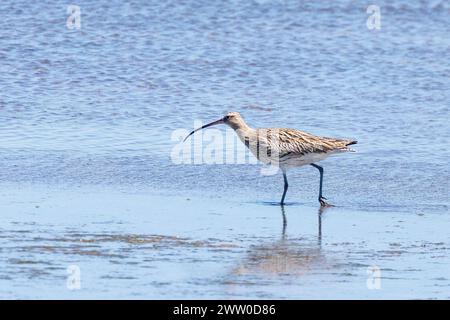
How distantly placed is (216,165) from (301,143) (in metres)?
0.89

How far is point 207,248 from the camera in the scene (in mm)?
7867

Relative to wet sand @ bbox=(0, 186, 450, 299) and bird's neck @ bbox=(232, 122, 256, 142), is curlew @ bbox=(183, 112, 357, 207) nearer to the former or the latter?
bird's neck @ bbox=(232, 122, 256, 142)

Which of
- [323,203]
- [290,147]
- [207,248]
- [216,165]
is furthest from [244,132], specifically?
[207,248]

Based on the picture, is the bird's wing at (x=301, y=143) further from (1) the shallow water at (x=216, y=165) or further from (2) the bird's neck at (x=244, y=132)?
(1) the shallow water at (x=216, y=165)

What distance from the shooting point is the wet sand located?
683 centimetres

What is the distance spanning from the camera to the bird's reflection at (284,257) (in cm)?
732

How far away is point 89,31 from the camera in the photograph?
1516 cm

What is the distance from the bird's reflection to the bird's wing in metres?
2.02

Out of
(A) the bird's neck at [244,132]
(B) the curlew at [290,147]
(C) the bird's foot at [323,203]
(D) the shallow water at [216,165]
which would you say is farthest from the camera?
(A) the bird's neck at [244,132]

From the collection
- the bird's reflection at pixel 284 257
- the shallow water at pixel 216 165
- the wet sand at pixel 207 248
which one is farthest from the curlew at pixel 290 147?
the bird's reflection at pixel 284 257

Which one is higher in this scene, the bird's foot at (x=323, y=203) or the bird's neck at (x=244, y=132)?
the bird's neck at (x=244, y=132)

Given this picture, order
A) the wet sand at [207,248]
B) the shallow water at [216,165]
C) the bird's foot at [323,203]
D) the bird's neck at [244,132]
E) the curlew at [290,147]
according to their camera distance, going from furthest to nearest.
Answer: the bird's neck at [244,132] → the curlew at [290,147] → the bird's foot at [323,203] → the shallow water at [216,165] → the wet sand at [207,248]

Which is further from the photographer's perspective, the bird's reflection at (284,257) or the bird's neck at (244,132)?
the bird's neck at (244,132)
